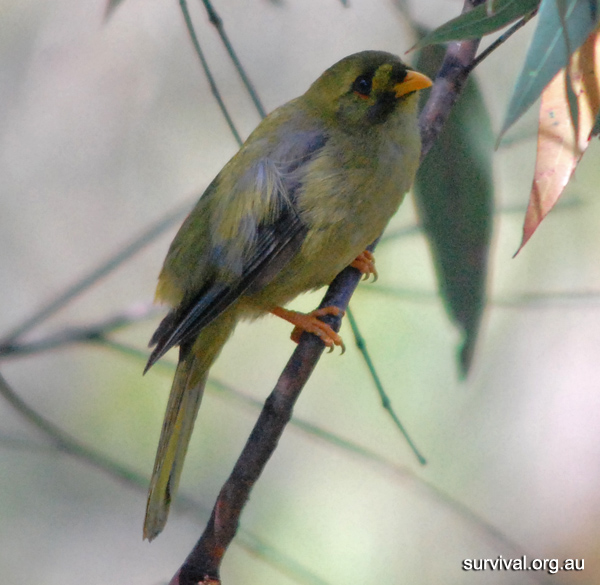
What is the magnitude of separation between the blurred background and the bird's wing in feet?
1.57

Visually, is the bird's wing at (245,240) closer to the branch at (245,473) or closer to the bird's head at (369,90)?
the bird's head at (369,90)

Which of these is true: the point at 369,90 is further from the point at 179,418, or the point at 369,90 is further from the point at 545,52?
the point at 179,418

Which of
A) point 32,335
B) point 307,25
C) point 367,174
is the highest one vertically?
point 307,25

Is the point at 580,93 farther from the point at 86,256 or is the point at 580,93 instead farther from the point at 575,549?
the point at 86,256

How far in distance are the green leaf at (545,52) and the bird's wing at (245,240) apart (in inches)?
21.9

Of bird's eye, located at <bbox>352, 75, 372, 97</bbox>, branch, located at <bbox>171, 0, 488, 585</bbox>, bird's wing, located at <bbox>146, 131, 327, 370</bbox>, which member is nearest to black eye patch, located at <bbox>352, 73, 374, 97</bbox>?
bird's eye, located at <bbox>352, 75, 372, 97</bbox>

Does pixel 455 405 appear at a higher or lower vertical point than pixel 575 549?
higher

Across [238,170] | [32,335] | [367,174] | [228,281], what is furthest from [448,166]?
[32,335]

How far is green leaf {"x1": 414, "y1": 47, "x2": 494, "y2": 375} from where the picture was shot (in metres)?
1.61

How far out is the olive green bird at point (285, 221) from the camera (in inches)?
55.1

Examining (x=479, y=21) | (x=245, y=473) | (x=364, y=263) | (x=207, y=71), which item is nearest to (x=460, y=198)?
(x=364, y=263)

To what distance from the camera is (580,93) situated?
42.4 inches

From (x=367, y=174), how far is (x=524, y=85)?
52 centimetres

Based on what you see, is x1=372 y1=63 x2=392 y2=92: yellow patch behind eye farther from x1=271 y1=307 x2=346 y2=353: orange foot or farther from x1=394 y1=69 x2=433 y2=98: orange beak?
→ x1=271 y1=307 x2=346 y2=353: orange foot
